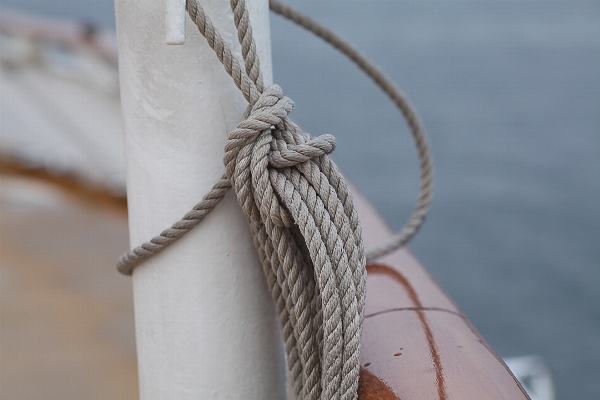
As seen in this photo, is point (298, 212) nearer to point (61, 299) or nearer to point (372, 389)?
point (372, 389)

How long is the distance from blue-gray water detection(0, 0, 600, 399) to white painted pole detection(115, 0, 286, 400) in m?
3.94

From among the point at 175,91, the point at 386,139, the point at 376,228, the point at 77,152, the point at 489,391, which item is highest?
the point at 386,139

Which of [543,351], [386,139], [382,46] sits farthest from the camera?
[382,46]

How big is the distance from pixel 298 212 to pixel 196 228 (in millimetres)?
180

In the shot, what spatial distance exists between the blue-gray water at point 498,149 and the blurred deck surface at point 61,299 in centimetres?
315

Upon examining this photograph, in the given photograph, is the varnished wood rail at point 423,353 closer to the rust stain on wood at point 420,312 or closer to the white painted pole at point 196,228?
the rust stain on wood at point 420,312

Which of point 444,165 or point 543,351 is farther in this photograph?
point 444,165

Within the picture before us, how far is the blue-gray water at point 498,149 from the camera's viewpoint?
5148 mm

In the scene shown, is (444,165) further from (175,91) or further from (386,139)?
(175,91)

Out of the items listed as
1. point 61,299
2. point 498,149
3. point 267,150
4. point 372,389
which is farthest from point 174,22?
point 498,149

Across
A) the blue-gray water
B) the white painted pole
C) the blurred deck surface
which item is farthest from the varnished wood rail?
the blue-gray water

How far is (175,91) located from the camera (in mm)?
922

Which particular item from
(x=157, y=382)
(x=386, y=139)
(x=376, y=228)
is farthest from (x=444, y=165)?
(x=157, y=382)

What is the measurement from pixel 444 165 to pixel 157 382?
247 inches
